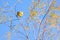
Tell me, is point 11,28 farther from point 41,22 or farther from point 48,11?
point 48,11

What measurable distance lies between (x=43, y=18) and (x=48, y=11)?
11.3 inches

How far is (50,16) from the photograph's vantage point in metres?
4.69

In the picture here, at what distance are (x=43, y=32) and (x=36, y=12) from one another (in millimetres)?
676

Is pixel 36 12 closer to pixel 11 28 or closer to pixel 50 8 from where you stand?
pixel 50 8

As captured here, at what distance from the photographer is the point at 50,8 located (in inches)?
187

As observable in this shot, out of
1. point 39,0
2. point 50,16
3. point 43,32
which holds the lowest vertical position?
point 43,32

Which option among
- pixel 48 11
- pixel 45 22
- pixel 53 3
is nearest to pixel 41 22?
pixel 45 22

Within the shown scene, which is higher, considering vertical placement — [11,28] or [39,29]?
[11,28]

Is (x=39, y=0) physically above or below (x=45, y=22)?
above

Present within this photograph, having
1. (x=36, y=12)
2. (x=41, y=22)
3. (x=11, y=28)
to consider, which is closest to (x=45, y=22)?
(x=41, y=22)

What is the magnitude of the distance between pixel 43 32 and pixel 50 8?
818 mm

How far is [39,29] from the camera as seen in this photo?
4641mm

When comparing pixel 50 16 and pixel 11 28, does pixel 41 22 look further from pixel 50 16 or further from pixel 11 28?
pixel 11 28

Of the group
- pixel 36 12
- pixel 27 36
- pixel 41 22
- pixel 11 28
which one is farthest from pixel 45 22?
pixel 11 28
